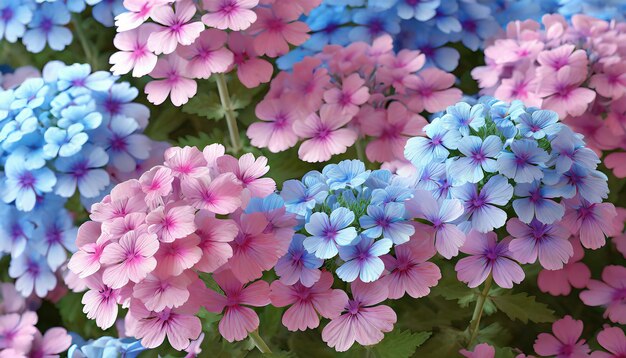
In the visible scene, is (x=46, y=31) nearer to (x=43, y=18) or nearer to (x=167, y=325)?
(x=43, y=18)

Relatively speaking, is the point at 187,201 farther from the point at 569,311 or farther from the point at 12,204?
the point at 569,311

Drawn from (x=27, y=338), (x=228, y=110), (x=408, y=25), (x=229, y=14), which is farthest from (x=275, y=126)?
(x=27, y=338)

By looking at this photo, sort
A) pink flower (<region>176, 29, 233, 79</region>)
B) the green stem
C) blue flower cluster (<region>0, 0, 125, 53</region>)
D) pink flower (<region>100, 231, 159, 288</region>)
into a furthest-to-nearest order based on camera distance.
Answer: blue flower cluster (<region>0, 0, 125, 53</region>), pink flower (<region>176, 29, 233, 79</region>), the green stem, pink flower (<region>100, 231, 159, 288</region>)

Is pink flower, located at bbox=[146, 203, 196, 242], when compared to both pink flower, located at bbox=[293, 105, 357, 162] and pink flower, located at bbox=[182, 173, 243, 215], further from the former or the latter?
pink flower, located at bbox=[293, 105, 357, 162]

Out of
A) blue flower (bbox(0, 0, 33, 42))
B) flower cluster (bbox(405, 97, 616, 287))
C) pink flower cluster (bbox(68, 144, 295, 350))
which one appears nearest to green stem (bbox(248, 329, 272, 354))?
pink flower cluster (bbox(68, 144, 295, 350))

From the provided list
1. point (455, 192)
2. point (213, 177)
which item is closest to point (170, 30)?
A: point (213, 177)

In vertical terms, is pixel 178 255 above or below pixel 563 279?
above

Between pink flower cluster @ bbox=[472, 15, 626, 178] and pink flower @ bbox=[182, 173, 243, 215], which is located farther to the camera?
pink flower cluster @ bbox=[472, 15, 626, 178]
